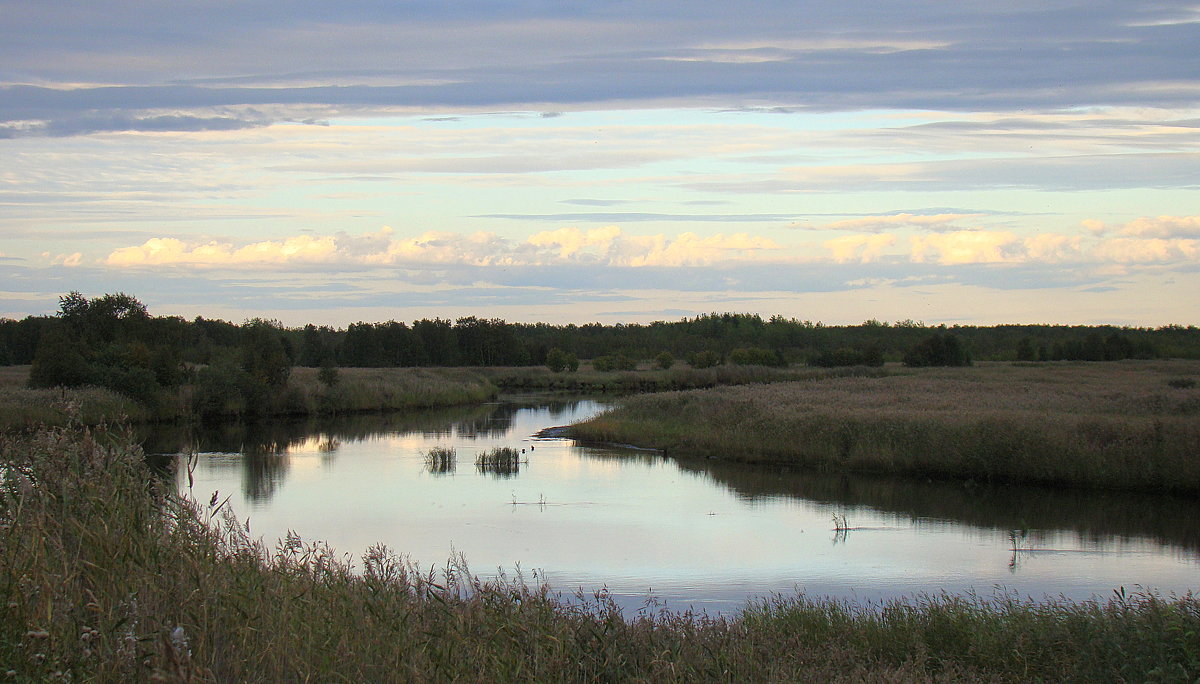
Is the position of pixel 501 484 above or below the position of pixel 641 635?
below

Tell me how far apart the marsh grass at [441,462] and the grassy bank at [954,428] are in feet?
20.7

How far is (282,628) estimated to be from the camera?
4.24 m

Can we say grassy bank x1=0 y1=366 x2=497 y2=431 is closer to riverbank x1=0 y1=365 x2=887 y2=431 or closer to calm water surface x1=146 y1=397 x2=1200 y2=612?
riverbank x1=0 y1=365 x2=887 y2=431

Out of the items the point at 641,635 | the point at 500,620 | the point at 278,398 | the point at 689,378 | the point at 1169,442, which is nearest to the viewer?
the point at 500,620

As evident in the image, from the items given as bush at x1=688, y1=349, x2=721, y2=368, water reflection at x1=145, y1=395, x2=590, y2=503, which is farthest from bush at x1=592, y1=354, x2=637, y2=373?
water reflection at x1=145, y1=395, x2=590, y2=503

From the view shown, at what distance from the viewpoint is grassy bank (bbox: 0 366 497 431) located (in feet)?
93.0

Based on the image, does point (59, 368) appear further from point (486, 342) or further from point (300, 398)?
point (486, 342)

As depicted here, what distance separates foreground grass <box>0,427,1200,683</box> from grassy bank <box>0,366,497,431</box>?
20.3 meters

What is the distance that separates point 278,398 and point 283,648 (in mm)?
38986

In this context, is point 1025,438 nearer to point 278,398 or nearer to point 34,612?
point 34,612

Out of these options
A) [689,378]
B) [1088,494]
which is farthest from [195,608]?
[689,378]

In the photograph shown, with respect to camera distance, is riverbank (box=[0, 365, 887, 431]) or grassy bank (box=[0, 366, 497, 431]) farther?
riverbank (box=[0, 365, 887, 431])

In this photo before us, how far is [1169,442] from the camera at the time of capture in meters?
18.4

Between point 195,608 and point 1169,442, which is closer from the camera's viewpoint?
point 195,608
